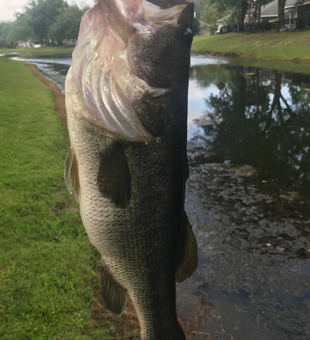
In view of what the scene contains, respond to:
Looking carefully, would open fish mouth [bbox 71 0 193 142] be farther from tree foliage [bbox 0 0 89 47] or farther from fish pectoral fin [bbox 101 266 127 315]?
tree foliage [bbox 0 0 89 47]

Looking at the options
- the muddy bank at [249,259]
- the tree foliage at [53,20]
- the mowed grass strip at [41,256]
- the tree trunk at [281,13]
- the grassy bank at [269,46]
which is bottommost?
the muddy bank at [249,259]

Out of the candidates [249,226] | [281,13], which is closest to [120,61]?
[249,226]

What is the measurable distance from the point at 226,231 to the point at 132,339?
213 centimetres

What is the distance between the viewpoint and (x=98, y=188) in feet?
5.63

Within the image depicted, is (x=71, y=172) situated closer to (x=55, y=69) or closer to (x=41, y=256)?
(x=41, y=256)

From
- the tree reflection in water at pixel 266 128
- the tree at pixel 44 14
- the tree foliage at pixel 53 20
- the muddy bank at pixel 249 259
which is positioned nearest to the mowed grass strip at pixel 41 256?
the muddy bank at pixel 249 259

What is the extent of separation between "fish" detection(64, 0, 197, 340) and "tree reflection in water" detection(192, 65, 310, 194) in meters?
4.43

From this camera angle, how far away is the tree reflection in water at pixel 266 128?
6485mm

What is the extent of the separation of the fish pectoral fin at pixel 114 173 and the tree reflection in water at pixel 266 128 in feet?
15.4

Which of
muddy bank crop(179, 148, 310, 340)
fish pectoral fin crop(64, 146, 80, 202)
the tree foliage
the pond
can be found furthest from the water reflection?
the tree foliage

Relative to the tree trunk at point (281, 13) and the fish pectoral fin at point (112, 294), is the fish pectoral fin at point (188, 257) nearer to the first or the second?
the fish pectoral fin at point (112, 294)

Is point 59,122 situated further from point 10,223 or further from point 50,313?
point 50,313

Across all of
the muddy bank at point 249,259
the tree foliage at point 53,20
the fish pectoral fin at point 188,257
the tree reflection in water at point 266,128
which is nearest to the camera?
the fish pectoral fin at point 188,257

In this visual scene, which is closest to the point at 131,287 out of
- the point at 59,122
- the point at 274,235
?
the point at 274,235
